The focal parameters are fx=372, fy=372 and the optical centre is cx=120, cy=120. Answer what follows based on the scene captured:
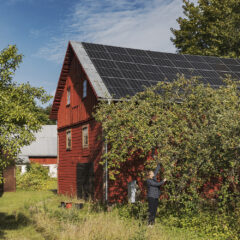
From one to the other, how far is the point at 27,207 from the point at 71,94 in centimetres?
757

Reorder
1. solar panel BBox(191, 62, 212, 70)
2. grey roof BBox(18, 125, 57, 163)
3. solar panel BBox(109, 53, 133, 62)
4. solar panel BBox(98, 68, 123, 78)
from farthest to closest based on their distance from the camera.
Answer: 1. grey roof BBox(18, 125, 57, 163)
2. solar panel BBox(191, 62, 212, 70)
3. solar panel BBox(109, 53, 133, 62)
4. solar panel BBox(98, 68, 123, 78)

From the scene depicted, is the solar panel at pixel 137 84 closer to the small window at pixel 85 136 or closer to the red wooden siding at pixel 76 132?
the red wooden siding at pixel 76 132

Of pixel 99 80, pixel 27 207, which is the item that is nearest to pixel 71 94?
pixel 99 80

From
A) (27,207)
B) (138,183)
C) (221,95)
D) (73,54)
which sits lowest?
(27,207)

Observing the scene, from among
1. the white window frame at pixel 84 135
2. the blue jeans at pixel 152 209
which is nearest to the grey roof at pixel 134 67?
the white window frame at pixel 84 135

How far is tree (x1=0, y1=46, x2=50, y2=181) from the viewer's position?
9812 mm

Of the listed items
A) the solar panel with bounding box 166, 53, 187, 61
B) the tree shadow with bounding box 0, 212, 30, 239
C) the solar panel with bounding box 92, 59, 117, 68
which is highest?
the solar panel with bounding box 166, 53, 187, 61

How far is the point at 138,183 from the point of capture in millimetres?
17406

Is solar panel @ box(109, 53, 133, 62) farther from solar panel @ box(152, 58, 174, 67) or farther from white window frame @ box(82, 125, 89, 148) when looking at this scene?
white window frame @ box(82, 125, 89, 148)

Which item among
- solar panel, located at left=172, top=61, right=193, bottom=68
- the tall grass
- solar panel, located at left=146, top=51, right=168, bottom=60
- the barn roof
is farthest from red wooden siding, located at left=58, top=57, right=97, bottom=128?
the tall grass

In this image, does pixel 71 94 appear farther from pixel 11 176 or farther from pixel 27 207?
pixel 11 176

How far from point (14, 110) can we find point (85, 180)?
1036cm

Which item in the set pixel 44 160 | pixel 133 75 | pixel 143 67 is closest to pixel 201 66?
pixel 143 67

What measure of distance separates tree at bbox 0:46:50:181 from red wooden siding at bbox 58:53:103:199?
269 inches
